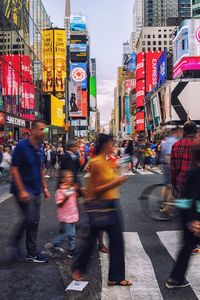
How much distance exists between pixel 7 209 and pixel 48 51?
53824 mm

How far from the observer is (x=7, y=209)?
1007 cm

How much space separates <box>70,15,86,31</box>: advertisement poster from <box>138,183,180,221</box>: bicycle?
15567cm

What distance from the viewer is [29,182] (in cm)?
558

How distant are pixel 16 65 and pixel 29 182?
31606mm

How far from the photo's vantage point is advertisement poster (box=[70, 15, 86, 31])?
158750 mm

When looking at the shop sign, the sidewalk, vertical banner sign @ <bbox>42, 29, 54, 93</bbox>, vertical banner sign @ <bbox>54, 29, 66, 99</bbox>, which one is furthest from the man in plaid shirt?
vertical banner sign @ <bbox>54, 29, 66, 99</bbox>

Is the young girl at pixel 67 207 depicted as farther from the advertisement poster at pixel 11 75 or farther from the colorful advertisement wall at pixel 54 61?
the colorful advertisement wall at pixel 54 61

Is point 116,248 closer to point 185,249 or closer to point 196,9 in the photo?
point 185,249

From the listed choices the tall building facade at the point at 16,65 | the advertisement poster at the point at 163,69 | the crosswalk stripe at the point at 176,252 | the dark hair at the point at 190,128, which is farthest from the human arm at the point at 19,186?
the advertisement poster at the point at 163,69

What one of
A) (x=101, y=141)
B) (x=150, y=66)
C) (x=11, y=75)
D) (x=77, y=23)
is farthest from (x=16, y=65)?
(x=77, y=23)

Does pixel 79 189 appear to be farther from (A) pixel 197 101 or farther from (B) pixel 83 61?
(B) pixel 83 61

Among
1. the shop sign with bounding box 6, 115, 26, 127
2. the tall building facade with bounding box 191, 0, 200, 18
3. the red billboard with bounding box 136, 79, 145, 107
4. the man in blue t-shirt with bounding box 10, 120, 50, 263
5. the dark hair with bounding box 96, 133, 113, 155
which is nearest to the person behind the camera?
the dark hair with bounding box 96, 133, 113, 155

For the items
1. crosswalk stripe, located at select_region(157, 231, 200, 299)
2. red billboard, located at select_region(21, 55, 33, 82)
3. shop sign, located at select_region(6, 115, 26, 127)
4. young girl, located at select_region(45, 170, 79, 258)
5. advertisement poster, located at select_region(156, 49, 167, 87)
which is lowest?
crosswalk stripe, located at select_region(157, 231, 200, 299)

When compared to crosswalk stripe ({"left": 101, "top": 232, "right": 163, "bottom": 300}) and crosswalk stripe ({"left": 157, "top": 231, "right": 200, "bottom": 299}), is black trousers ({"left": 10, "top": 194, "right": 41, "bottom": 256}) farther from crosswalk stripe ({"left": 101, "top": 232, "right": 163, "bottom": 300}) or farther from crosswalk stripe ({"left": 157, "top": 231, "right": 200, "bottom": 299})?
crosswalk stripe ({"left": 157, "top": 231, "right": 200, "bottom": 299})
